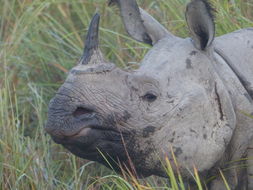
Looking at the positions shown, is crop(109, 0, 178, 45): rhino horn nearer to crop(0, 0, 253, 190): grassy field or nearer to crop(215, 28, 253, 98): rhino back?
crop(0, 0, 253, 190): grassy field

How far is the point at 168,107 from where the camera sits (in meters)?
4.02

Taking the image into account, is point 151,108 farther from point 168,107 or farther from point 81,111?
point 81,111

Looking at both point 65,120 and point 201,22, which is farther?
point 201,22

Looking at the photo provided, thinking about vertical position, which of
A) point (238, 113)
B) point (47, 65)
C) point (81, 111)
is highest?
point (81, 111)

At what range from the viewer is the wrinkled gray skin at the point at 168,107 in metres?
3.76

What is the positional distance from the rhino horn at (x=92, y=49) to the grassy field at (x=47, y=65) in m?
0.66

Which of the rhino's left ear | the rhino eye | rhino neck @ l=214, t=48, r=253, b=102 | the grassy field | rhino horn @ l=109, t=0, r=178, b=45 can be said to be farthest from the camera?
the grassy field

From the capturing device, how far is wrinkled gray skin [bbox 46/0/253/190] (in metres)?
3.76

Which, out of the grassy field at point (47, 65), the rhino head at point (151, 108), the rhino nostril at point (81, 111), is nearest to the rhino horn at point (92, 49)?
the rhino head at point (151, 108)

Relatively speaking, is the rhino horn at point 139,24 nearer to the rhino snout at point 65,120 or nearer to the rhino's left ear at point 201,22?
the rhino's left ear at point 201,22

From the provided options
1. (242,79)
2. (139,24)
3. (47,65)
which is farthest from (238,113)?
(47,65)

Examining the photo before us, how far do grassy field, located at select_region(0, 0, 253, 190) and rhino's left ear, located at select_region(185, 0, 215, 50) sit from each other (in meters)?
0.58

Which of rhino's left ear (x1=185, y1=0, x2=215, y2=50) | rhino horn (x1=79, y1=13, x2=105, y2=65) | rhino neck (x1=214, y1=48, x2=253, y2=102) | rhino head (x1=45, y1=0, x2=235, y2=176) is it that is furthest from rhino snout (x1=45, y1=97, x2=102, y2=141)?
rhino neck (x1=214, y1=48, x2=253, y2=102)

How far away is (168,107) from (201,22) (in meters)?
0.51
